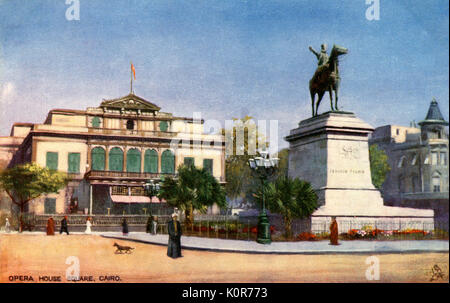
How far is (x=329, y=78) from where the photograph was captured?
23281 mm

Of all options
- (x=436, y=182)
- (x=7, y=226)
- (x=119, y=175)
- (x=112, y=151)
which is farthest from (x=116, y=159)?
(x=436, y=182)

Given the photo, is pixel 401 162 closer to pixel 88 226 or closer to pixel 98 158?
pixel 98 158

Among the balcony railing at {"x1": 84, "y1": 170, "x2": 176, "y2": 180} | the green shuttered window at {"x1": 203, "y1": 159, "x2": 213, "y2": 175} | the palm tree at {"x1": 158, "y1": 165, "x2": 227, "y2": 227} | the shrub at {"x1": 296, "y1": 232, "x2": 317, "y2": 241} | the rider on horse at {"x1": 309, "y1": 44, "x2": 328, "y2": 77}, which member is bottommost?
the shrub at {"x1": 296, "y1": 232, "x2": 317, "y2": 241}

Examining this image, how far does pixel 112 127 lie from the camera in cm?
2484

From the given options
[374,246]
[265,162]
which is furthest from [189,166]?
[374,246]

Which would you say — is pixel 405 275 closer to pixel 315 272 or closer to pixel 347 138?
pixel 315 272

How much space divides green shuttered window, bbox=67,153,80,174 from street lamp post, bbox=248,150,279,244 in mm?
9013

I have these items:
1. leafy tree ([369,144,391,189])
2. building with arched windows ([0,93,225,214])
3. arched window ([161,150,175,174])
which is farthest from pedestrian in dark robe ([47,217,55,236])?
leafy tree ([369,144,391,189])

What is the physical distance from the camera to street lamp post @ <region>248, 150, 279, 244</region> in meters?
20.2

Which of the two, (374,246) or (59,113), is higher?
(59,113)

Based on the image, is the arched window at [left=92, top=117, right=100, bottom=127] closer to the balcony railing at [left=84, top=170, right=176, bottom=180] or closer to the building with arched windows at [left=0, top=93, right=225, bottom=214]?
the building with arched windows at [left=0, top=93, right=225, bottom=214]
